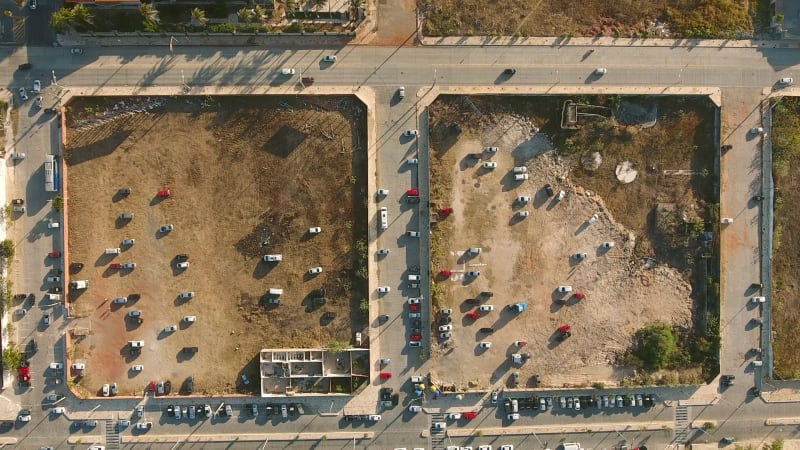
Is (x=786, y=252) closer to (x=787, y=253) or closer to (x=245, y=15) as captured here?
(x=787, y=253)

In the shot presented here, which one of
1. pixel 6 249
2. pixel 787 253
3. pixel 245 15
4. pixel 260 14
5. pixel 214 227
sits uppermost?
pixel 260 14

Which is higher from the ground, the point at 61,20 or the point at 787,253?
the point at 61,20

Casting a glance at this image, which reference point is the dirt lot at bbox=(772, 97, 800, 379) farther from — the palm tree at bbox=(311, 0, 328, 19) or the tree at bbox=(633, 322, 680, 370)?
the palm tree at bbox=(311, 0, 328, 19)

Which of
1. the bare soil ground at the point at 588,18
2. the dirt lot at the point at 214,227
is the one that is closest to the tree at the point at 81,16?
the dirt lot at the point at 214,227

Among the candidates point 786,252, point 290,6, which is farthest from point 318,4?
point 786,252

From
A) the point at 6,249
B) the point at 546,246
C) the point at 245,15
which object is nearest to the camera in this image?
the point at 245,15

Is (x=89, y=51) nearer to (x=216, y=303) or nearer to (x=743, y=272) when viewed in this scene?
(x=216, y=303)

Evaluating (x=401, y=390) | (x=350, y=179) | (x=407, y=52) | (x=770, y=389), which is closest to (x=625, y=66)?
(x=407, y=52)

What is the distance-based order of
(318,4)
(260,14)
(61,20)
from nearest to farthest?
(61,20) < (260,14) < (318,4)
